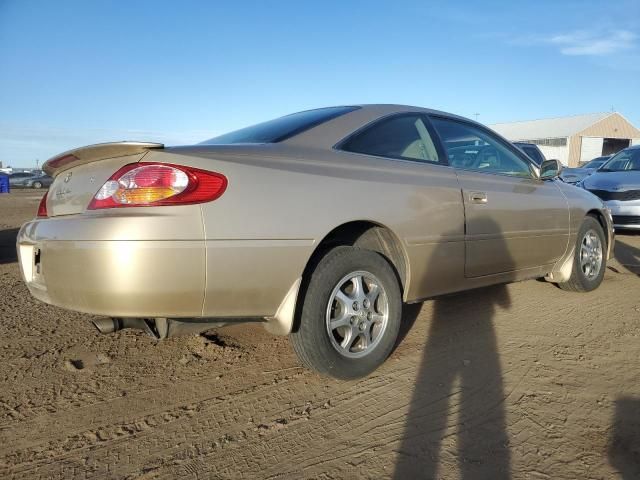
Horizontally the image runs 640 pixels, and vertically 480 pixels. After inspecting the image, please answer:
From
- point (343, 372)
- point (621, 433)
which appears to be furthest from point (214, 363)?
point (621, 433)

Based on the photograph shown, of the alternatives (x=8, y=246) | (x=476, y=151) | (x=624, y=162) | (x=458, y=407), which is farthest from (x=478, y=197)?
(x=624, y=162)

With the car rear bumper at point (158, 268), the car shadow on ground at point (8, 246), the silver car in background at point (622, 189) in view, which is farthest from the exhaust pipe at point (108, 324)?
the silver car in background at point (622, 189)

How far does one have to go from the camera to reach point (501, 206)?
3643mm

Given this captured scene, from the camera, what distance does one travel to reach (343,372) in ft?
8.82

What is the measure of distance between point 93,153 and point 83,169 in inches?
6.4

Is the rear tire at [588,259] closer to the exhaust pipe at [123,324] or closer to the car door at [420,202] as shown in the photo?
the car door at [420,202]

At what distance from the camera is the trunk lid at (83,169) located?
91.8 inches

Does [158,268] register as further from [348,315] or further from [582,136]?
[582,136]

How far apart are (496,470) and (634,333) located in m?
2.27

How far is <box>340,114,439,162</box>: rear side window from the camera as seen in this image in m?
3.03

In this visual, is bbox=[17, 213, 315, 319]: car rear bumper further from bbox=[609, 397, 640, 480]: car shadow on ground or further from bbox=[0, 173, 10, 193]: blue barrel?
bbox=[0, 173, 10, 193]: blue barrel

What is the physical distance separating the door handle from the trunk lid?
6.87 feet

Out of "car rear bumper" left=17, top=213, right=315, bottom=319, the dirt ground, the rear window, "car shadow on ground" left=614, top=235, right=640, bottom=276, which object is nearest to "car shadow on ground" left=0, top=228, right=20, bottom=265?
the dirt ground

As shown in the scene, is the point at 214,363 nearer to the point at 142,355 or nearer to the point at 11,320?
the point at 142,355
